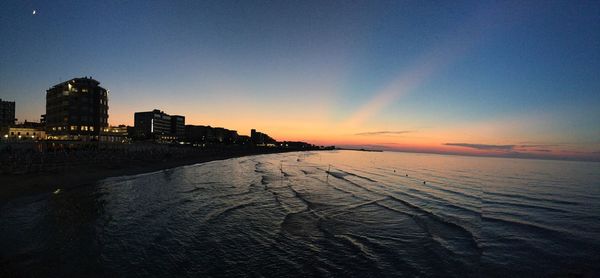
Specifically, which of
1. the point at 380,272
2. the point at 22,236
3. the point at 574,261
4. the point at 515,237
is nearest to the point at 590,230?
the point at 515,237

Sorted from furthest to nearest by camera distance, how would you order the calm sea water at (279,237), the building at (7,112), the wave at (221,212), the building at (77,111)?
the building at (7,112), the building at (77,111), the wave at (221,212), the calm sea water at (279,237)

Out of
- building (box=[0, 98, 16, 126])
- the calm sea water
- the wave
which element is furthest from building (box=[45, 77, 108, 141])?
building (box=[0, 98, 16, 126])

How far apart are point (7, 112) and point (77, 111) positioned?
133m

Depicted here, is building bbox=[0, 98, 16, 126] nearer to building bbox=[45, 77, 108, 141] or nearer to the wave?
building bbox=[45, 77, 108, 141]

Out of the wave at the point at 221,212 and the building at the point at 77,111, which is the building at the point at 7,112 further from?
the wave at the point at 221,212

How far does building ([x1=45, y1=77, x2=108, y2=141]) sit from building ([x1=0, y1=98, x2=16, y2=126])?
11162 cm

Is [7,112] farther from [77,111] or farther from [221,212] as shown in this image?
[221,212]

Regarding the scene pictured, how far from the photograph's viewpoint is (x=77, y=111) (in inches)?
3969

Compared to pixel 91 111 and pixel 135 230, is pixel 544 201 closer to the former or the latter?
pixel 135 230

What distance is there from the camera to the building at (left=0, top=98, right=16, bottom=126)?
177663 mm

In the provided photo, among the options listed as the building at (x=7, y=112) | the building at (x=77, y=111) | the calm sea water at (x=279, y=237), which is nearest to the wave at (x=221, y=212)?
the calm sea water at (x=279, y=237)

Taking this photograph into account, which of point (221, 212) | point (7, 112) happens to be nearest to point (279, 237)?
point (221, 212)

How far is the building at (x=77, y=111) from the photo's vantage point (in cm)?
9994

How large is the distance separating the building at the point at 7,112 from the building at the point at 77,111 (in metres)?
112
